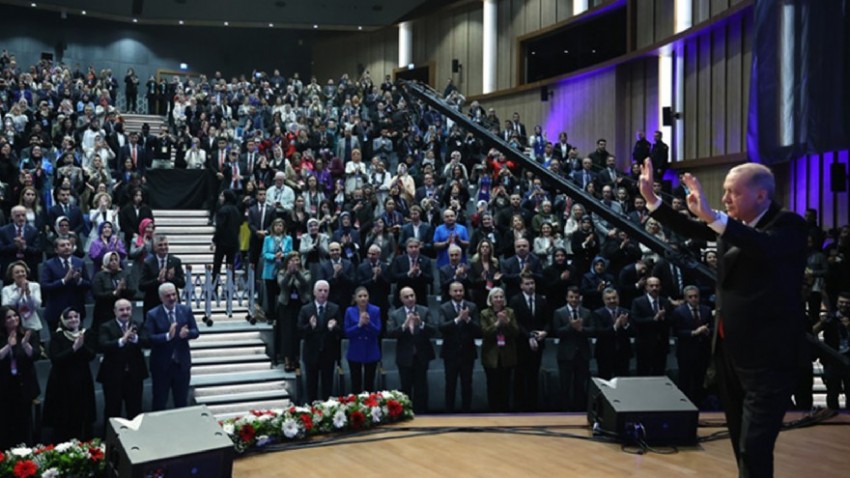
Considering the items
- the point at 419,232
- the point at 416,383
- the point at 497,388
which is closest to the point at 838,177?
the point at 419,232

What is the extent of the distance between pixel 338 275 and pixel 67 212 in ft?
10.5

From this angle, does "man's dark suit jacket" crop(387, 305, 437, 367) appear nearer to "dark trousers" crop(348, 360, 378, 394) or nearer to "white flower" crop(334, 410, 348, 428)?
"dark trousers" crop(348, 360, 378, 394)

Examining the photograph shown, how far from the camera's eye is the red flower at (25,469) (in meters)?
4.09

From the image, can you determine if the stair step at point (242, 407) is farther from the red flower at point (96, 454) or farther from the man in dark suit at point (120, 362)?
the red flower at point (96, 454)

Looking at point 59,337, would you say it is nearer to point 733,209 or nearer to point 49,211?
point 49,211

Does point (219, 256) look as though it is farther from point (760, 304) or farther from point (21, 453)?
point (760, 304)

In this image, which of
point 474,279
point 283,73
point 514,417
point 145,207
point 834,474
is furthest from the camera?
point 283,73

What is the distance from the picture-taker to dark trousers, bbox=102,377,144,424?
6.98m

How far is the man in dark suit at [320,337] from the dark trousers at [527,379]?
1760 millimetres

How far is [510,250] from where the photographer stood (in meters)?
9.52

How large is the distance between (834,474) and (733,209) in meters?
1.92

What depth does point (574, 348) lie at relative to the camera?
7.98 meters

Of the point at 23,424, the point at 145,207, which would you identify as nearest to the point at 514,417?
the point at 23,424

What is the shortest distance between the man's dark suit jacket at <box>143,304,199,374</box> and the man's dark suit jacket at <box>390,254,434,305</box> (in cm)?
219
